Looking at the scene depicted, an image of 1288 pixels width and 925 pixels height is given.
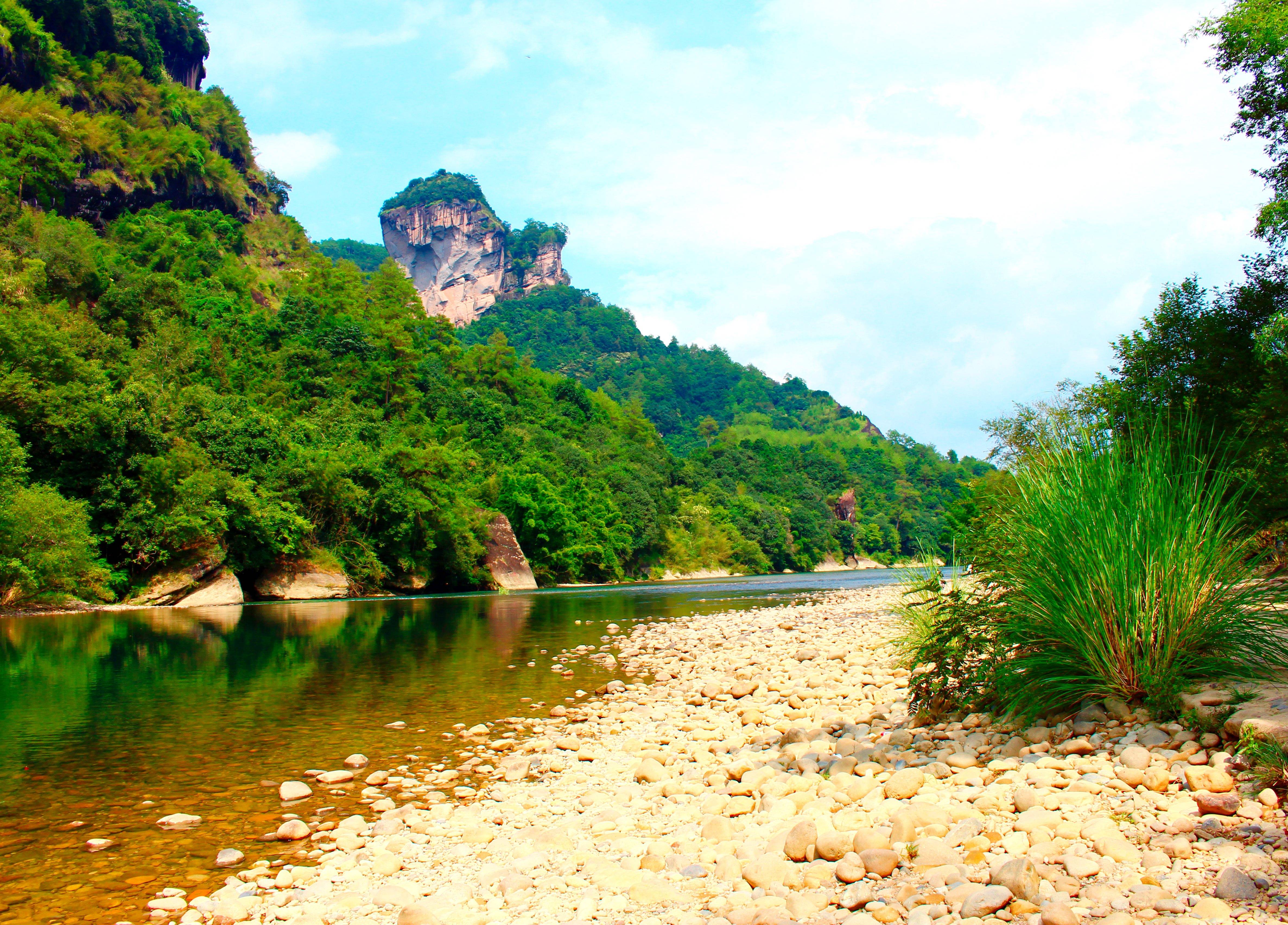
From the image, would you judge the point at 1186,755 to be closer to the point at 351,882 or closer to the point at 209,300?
the point at 351,882

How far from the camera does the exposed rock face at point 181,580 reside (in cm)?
3262

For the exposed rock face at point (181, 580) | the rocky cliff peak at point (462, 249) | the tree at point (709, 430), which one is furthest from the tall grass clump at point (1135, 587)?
the rocky cliff peak at point (462, 249)

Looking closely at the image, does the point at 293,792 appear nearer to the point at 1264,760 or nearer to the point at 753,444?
the point at 1264,760

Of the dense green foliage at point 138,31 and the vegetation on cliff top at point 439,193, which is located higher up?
the vegetation on cliff top at point 439,193

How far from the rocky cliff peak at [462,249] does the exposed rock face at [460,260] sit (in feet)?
0.49

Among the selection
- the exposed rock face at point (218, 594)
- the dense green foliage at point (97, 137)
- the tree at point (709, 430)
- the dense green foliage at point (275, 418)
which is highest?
the dense green foliage at point (97, 137)

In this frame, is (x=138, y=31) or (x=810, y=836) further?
(x=138, y=31)

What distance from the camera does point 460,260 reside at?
180m

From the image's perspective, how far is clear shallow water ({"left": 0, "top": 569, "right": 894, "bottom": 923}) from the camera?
573 cm

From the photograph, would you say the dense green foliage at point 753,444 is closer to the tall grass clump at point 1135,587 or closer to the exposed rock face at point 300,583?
the exposed rock face at point 300,583

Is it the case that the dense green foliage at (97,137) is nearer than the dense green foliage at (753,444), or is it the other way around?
the dense green foliage at (97,137)

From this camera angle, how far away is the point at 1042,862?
405 centimetres

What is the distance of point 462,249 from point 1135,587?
622ft

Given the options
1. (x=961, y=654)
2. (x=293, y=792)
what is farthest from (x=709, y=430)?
(x=293, y=792)
